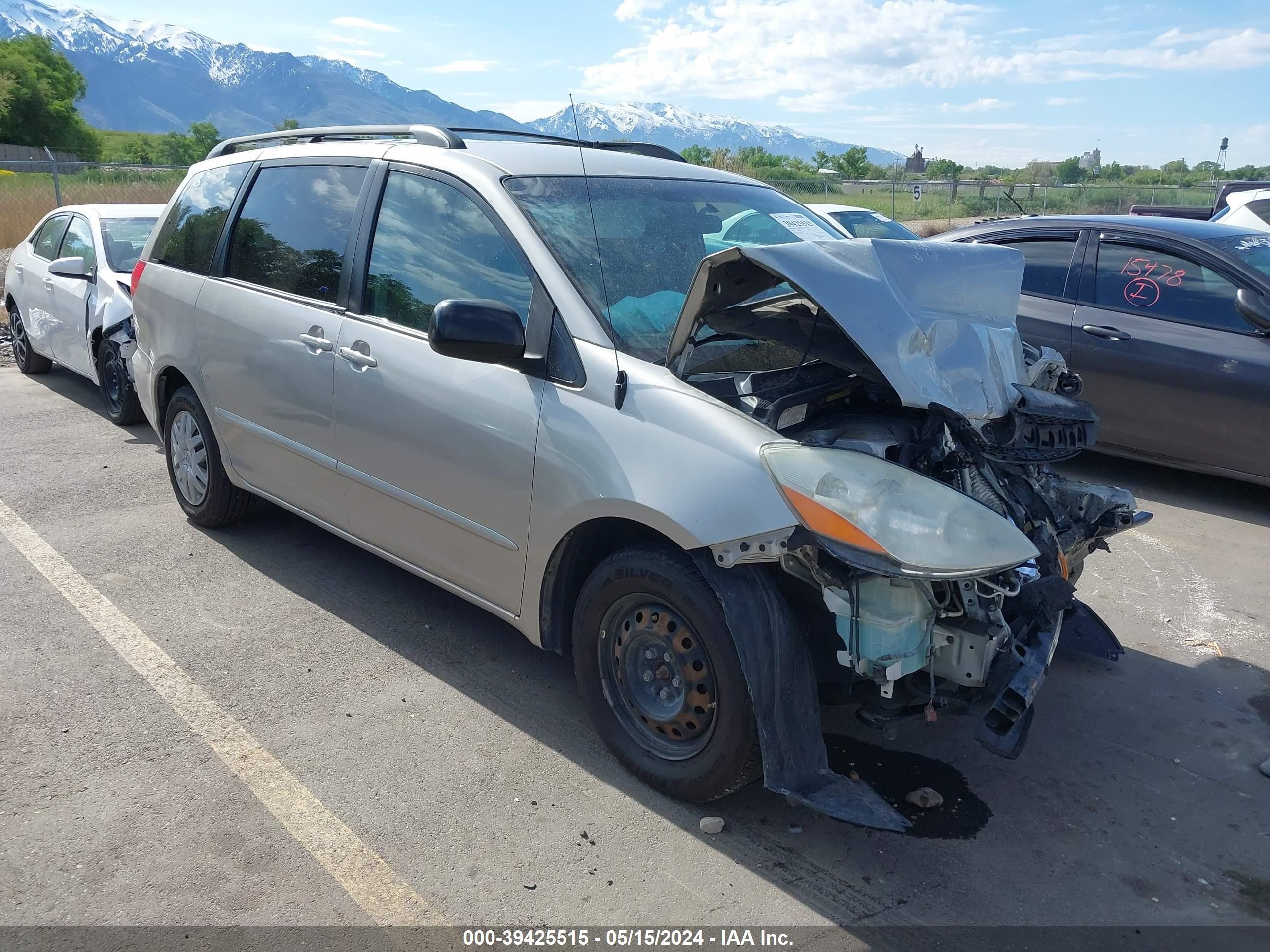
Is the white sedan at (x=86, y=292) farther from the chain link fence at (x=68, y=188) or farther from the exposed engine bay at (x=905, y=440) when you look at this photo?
the chain link fence at (x=68, y=188)

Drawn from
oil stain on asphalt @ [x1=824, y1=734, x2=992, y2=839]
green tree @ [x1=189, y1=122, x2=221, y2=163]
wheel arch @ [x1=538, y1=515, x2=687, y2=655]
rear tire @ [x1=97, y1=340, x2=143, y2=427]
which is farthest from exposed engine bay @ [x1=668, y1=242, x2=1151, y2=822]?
green tree @ [x1=189, y1=122, x2=221, y2=163]

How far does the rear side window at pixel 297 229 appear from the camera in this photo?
4.16 meters

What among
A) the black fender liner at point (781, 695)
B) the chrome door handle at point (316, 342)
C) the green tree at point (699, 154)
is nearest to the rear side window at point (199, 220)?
the chrome door handle at point (316, 342)

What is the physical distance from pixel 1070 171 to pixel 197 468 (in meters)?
53.4

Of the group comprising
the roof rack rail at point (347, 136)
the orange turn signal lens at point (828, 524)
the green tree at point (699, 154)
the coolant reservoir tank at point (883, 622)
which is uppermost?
the green tree at point (699, 154)

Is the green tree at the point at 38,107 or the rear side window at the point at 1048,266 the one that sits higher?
the green tree at the point at 38,107

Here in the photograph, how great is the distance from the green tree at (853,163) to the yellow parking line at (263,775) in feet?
173

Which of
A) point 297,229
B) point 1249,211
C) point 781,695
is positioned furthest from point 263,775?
point 1249,211

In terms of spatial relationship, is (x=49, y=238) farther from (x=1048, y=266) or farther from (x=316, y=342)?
(x=1048, y=266)

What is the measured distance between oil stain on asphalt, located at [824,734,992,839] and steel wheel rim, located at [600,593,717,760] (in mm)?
440

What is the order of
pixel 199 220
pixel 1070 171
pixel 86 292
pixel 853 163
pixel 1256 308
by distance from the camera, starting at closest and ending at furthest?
1. pixel 199 220
2. pixel 1256 308
3. pixel 86 292
4. pixel 1070 171
5. pixel 853 163

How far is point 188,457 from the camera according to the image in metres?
5.27

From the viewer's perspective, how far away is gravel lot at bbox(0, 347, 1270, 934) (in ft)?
8.99

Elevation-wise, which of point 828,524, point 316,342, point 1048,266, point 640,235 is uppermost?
point 640,235
